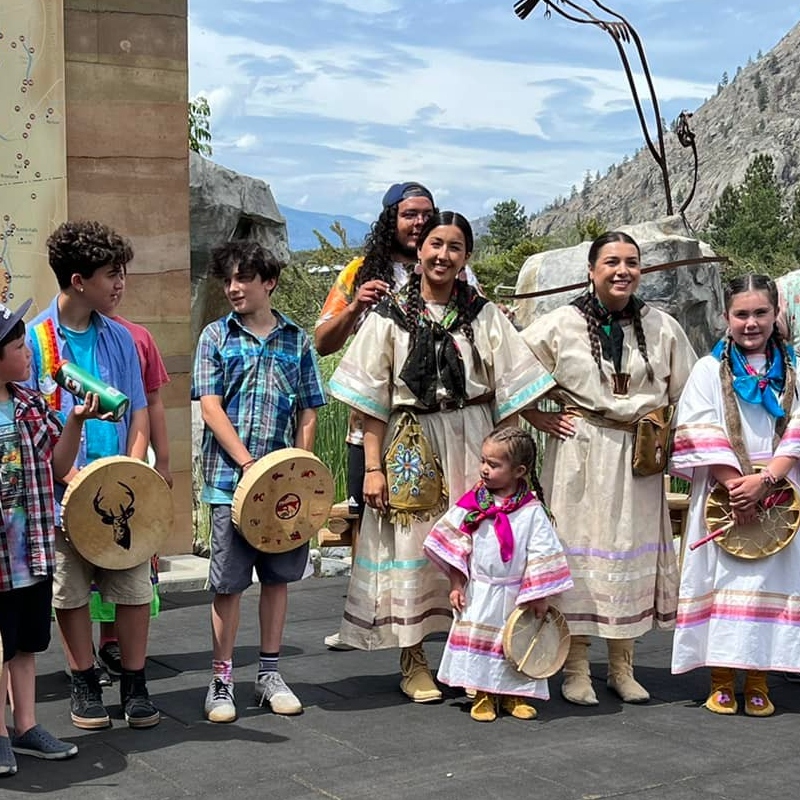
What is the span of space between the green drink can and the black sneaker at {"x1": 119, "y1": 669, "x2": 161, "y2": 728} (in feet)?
3.24

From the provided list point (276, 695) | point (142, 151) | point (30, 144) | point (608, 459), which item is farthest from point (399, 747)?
point (142, 151)

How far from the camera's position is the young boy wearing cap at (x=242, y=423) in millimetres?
4824

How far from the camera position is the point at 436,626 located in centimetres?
514

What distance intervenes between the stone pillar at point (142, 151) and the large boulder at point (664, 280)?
264 cm

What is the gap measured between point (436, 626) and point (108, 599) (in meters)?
1.24

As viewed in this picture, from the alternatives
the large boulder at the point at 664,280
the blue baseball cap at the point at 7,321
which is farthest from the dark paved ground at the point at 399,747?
the large boulder at the point at 664,280

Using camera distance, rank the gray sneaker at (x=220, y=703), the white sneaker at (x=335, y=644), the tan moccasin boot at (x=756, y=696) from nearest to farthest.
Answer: the gray sneaker at (x=220, y=703), the tan moccasin boot at (x=756, y=696), the white sneaker at (x=335, y=644)

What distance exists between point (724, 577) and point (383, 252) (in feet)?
6.08

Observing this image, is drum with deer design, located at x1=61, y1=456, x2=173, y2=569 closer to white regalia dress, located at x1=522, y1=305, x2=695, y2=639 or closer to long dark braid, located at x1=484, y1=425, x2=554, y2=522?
long dark braid, located at x1=484, y1=425, x2=554, y2=522

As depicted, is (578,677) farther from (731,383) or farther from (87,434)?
(87,434)

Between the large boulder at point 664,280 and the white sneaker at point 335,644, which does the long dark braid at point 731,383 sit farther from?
the large boulder at point 664,280

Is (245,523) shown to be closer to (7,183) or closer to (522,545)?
(522,545)

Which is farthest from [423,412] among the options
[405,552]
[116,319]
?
[116,319]

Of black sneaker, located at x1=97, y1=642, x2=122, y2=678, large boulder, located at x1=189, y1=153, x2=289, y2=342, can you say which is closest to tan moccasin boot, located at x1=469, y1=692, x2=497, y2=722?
black sneaker, located at x1=97, y1=642, x2=122, y2=678
